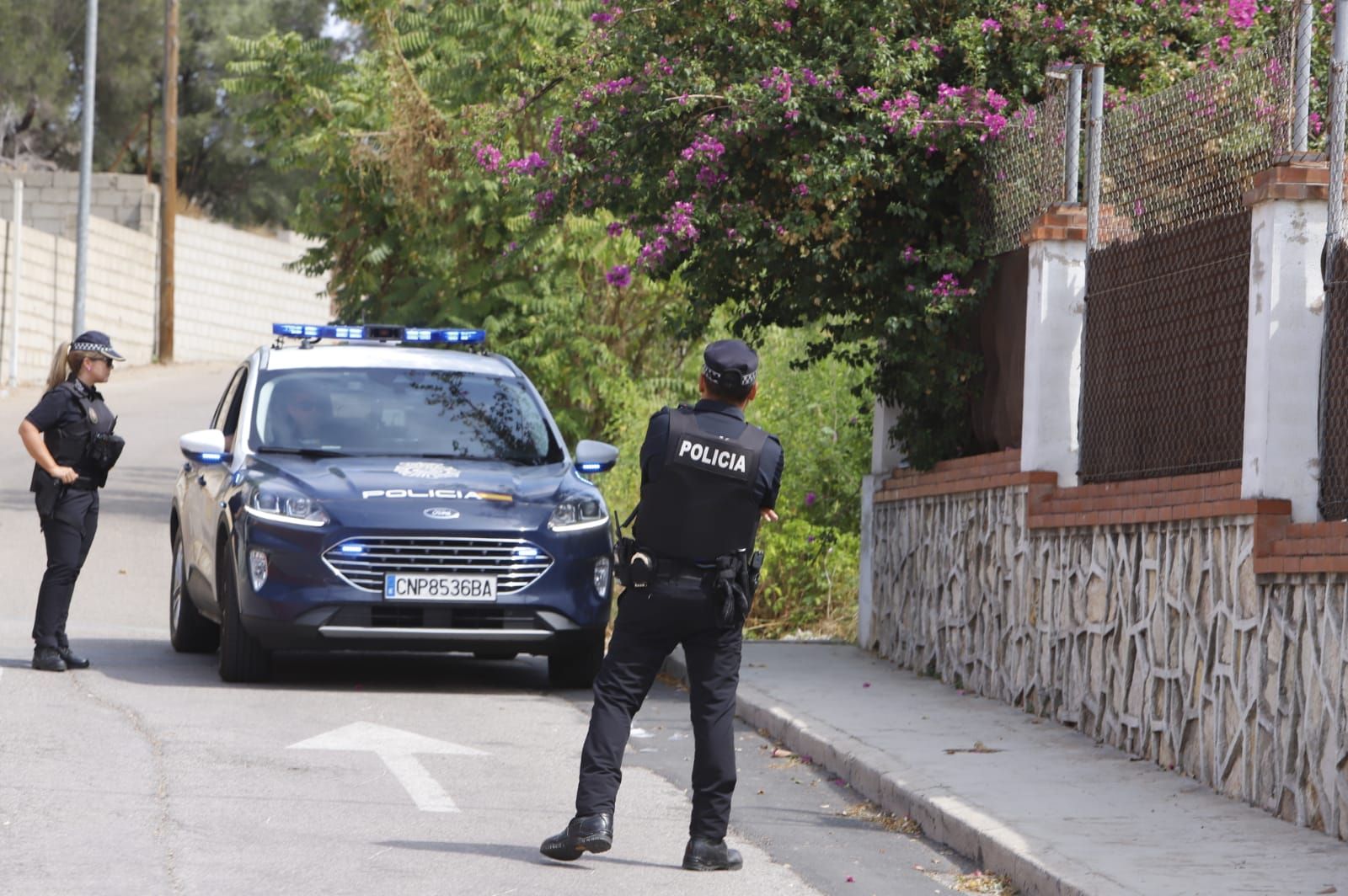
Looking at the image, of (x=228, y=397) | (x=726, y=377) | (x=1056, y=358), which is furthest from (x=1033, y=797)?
(x=228, y=397)

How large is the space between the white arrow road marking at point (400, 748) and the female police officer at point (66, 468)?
2.32 meters

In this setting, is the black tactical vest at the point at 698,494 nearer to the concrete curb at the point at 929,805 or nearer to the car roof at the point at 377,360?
the concrete curb at the point at 929,805

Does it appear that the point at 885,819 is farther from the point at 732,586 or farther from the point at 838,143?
the point at 838,143

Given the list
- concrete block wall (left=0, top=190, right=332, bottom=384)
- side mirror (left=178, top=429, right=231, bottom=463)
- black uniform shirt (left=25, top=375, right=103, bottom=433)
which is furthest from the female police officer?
concrete block wall (left=0, top=190, right=332, bottom=384)

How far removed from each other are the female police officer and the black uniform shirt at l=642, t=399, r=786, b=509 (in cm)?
498

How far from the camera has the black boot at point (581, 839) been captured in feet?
21.3

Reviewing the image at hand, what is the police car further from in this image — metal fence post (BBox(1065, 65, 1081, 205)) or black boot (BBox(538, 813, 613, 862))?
black boot (BBox(538, 813, 613, 862))

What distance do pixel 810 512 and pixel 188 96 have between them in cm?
4244

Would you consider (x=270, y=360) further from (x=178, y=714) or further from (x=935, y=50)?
(x=935, y=50)

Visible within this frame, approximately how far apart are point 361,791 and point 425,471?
3.31m

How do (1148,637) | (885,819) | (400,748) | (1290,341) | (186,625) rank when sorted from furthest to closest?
(186,625) → (400,748) → (1148,637) → (885,819) → (1290,341)

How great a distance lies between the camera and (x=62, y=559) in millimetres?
11008

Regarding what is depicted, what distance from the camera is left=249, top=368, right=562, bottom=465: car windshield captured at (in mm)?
11422

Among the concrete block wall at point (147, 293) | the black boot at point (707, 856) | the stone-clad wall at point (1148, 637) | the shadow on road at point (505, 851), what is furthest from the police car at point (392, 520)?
the concrete block wall at point (147, 293)
